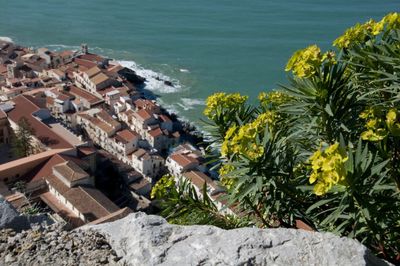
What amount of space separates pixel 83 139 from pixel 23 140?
9.72 feet

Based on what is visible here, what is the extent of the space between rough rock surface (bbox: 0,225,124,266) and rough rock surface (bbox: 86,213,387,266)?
9 cm

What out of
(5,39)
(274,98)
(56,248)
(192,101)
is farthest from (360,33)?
(5,39)

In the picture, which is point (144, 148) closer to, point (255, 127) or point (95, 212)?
point (95, 212)

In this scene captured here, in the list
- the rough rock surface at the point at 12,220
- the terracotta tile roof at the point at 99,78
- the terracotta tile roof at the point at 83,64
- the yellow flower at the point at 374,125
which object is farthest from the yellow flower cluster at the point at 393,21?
the terracotta tile roof at the point at 83,64

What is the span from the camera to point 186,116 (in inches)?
993

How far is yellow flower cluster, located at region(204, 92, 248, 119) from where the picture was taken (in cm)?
351

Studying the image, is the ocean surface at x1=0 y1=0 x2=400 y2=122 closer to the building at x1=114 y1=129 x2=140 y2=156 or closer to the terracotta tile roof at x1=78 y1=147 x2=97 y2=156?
the building at x1=114 y1=129 x2=140 y2=156

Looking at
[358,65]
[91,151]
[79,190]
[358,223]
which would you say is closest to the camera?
[358,223]

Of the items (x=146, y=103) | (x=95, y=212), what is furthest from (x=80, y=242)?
(x=146, y=103)

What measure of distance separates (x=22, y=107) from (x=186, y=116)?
25.0ft

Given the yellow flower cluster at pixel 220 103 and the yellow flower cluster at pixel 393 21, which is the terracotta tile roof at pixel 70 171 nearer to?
the yellow flower cluster at pixel 220 103

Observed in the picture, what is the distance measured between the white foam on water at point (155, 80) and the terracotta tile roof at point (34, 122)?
801cm

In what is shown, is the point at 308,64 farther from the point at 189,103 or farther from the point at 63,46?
the point at 63,46

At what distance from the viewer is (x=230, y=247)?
229 centimetres
